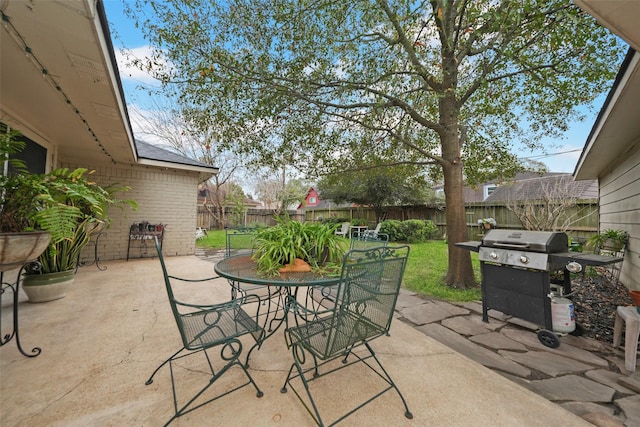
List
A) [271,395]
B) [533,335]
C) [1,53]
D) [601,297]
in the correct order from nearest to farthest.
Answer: [271,395] < [1,53] < [533,335] < [601,297]

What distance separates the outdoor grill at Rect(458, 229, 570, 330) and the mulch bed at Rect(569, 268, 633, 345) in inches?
10.6

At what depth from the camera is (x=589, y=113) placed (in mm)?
3863

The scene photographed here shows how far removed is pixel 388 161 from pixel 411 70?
1515mm

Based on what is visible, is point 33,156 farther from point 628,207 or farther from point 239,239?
point 628,207

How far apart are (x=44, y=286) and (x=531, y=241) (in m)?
5.19

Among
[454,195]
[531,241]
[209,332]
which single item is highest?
[454,195]

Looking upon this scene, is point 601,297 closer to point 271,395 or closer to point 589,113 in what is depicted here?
point 589,113

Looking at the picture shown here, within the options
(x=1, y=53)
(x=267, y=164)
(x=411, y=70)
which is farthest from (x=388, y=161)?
(x=1, y=53)

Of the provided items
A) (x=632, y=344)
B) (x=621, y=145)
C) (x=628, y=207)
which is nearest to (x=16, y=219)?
(x=632, y=344)

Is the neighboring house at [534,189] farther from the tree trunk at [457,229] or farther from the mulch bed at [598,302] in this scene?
the tree trunk at [457,229]

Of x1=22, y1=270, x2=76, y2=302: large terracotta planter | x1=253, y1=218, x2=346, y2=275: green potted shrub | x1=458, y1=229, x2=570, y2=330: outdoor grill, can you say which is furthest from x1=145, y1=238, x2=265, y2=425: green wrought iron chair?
x1=22, y1=270, x2=76, y2=302: large terracotta planter

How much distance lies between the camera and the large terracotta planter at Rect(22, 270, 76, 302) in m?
2.93

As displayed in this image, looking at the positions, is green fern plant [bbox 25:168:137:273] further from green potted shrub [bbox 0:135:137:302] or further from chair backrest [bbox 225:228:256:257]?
chair backrest [bbox 225:228:256:257]

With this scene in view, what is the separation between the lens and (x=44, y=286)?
2951 mm
